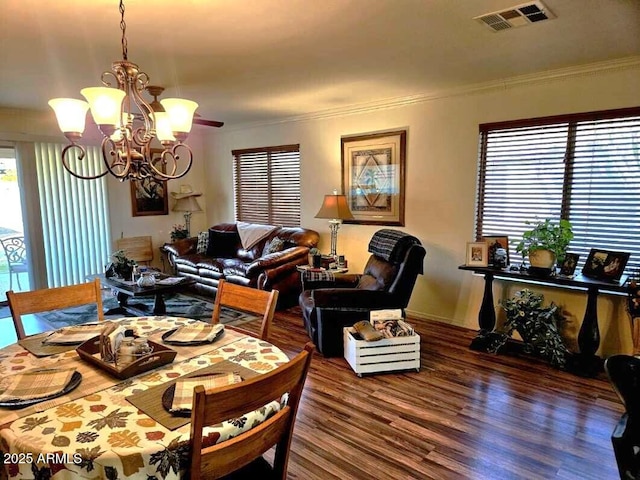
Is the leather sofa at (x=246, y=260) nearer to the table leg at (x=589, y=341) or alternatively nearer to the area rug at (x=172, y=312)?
the area rug at (x=172, y=312)

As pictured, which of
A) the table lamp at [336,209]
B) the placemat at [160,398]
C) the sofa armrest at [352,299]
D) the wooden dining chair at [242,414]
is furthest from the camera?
the table lamp at [336,209]

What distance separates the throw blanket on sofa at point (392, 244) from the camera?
360 cm

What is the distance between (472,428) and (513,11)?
244 centimetres

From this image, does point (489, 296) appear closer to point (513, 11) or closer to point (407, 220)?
point (407, 220)

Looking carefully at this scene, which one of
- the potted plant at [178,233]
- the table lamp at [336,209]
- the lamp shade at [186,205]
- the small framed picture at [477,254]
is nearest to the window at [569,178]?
the small framed picture at [477,254]

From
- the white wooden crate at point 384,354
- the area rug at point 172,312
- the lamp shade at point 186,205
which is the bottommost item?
the area rug at point 172,312

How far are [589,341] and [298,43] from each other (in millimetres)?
3142

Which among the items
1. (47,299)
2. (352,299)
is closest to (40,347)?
→ (47,299)

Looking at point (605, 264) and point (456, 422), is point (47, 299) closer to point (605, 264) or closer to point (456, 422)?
point (456, 422)

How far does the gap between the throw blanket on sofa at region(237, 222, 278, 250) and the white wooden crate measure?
2868 millimetres

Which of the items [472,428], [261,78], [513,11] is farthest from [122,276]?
[513,11]

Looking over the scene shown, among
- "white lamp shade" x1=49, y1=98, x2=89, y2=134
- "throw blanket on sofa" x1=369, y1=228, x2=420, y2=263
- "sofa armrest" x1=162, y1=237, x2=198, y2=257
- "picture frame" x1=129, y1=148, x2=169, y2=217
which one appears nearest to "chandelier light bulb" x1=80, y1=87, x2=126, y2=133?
"white lamp shade" x1=49, y1=98, x2=89, y2=134

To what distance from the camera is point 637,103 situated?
3.15 m

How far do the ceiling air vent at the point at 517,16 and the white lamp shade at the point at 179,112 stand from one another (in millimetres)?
1744
